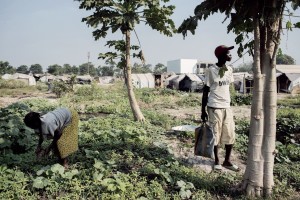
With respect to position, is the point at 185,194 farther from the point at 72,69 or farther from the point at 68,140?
the point at 72,69

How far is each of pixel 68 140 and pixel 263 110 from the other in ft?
10.2

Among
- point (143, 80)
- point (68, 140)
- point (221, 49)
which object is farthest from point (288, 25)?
point (143, 80)

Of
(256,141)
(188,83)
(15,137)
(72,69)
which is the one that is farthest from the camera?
(72,69)

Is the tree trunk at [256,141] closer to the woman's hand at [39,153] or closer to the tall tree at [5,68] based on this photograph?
the woman's hand at [39,153]

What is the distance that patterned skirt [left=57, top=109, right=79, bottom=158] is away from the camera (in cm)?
477

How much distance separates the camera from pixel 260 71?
4.11 meters

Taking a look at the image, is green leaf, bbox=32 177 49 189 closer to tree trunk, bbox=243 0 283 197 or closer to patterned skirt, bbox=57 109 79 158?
patterned skirt, bbox=57 109 79 158

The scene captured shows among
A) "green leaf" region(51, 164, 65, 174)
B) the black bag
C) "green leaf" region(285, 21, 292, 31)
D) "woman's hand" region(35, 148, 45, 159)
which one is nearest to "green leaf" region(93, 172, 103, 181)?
"green leaf" region(51, 164, 65, 174)

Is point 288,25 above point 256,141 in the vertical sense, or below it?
above

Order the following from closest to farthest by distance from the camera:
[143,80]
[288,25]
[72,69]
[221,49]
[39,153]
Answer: [288,25] → [39,153] → [221,49] → [143,80] → [72,69]

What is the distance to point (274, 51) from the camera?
402cm

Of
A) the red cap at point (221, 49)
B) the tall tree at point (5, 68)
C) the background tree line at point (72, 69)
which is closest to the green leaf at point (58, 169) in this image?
the red cap at point (221, 49)

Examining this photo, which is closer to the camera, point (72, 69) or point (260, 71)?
point (260, 71)

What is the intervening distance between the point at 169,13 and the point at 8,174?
21.5ft
